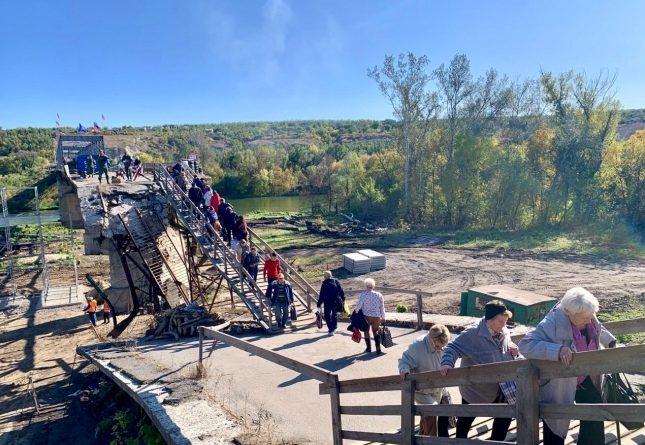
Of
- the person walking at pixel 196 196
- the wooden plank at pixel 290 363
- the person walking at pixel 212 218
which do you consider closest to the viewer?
the wooden plank at pixel 290 363

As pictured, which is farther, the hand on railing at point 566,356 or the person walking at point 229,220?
the person walking at point 229,220

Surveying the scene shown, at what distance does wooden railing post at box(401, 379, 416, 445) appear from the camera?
4344 millimetres

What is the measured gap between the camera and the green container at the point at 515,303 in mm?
12508

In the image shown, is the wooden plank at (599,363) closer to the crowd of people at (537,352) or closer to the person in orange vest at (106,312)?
the crowd of people at (537,352)

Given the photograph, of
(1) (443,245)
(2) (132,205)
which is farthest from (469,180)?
(2) (132,205)

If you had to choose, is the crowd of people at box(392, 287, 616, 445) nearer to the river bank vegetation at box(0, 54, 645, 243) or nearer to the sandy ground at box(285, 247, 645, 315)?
the sandy ground at box(285, 247, 645, 315)

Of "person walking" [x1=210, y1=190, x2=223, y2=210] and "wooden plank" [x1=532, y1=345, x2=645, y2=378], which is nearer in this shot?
"wooden plank" [x1=532, y1=345, x2=645, y2=378]

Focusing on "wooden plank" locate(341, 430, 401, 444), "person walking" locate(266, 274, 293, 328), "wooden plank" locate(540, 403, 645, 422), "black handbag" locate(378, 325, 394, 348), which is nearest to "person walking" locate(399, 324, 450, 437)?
"wooden plank" locate(341, 430, 401, 444)

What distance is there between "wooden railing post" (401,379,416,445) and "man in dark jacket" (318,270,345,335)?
508 cm

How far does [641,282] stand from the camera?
20.1 metres

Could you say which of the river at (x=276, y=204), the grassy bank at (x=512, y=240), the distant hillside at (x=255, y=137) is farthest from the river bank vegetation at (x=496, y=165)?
the distant hillside at (x=255, y=137)

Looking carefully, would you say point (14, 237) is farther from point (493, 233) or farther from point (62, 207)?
point (493, 233)

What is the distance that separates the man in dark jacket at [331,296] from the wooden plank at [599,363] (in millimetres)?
6474

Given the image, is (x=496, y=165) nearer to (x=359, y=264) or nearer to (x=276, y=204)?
(x=359, y=264)
